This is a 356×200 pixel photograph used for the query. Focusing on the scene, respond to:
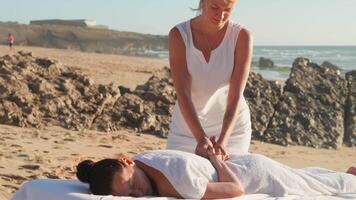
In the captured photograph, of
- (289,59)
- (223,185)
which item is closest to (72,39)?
(289,59)

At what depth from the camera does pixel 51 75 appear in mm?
7879

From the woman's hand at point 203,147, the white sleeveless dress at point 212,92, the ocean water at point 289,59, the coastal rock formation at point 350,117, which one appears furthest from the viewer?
the ocean water at point 289,59

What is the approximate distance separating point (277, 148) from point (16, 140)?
3380 millimetres

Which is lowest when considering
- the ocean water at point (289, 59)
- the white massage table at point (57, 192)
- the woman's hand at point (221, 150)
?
the ocean water at point (289, 59)

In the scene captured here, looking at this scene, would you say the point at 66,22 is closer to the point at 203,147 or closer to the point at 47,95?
the point at 47,95

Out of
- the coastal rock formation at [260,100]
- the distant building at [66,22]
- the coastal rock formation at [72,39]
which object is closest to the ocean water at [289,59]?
the coastal rock formation at [72,39]

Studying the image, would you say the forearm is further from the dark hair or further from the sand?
the sand

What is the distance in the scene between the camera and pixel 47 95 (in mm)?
7484

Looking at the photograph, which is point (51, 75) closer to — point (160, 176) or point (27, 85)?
point (27, 85)

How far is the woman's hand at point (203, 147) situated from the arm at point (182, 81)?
11 cm

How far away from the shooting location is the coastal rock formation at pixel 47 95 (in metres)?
7.29

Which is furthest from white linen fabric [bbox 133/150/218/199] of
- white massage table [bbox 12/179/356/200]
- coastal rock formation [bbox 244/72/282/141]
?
coastal rock formation [bbox 244/72/282/141]

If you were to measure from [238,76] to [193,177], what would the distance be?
1065 millimetres

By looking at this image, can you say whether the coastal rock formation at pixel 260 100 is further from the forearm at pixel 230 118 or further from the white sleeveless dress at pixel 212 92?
the forearm at pixel 230 118
